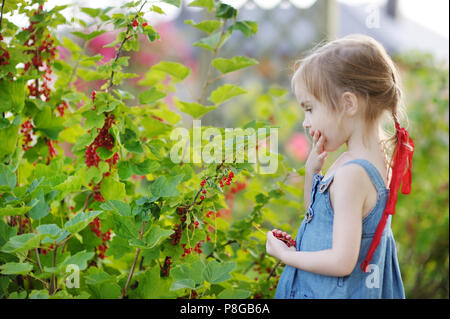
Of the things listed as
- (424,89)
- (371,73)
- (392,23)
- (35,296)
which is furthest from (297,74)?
(392,23)

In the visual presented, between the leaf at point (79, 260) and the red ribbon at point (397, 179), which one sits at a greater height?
the red ribbon at point (397, 179)

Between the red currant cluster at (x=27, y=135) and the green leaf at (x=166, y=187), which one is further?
the red currant cluster at (x=27, y=135)

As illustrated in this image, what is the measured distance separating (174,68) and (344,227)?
2.23ft

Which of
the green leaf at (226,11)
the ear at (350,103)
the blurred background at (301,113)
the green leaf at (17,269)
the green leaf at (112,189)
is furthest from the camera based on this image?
the blurred background at (301,113)

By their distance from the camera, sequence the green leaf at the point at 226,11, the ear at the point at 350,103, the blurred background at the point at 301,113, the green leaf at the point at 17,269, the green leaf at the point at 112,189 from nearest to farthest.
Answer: the green leaf at the point at 17,269, the ear at the point at 350,103, the green leaf at the point at 112,189, the green leaf at the point at 226,11, the blurred background at the point at 301,113

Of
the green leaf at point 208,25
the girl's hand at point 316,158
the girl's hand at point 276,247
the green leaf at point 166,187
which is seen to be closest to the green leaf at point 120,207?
the green leaf at point 166,187

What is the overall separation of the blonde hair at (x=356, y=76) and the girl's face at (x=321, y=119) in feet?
0.03

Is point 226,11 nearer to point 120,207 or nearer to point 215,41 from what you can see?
point 215,41

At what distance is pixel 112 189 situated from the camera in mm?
1072

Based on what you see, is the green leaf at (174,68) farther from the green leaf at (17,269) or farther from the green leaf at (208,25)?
the green leaf at (17,269)

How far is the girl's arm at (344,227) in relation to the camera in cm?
82

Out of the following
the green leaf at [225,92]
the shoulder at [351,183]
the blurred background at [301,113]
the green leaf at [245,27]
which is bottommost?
the blurred background at [301,113]

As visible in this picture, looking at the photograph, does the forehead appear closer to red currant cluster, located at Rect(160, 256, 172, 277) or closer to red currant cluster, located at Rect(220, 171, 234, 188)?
red currant cluster, located at Rect(220, 171, 234, 188)
